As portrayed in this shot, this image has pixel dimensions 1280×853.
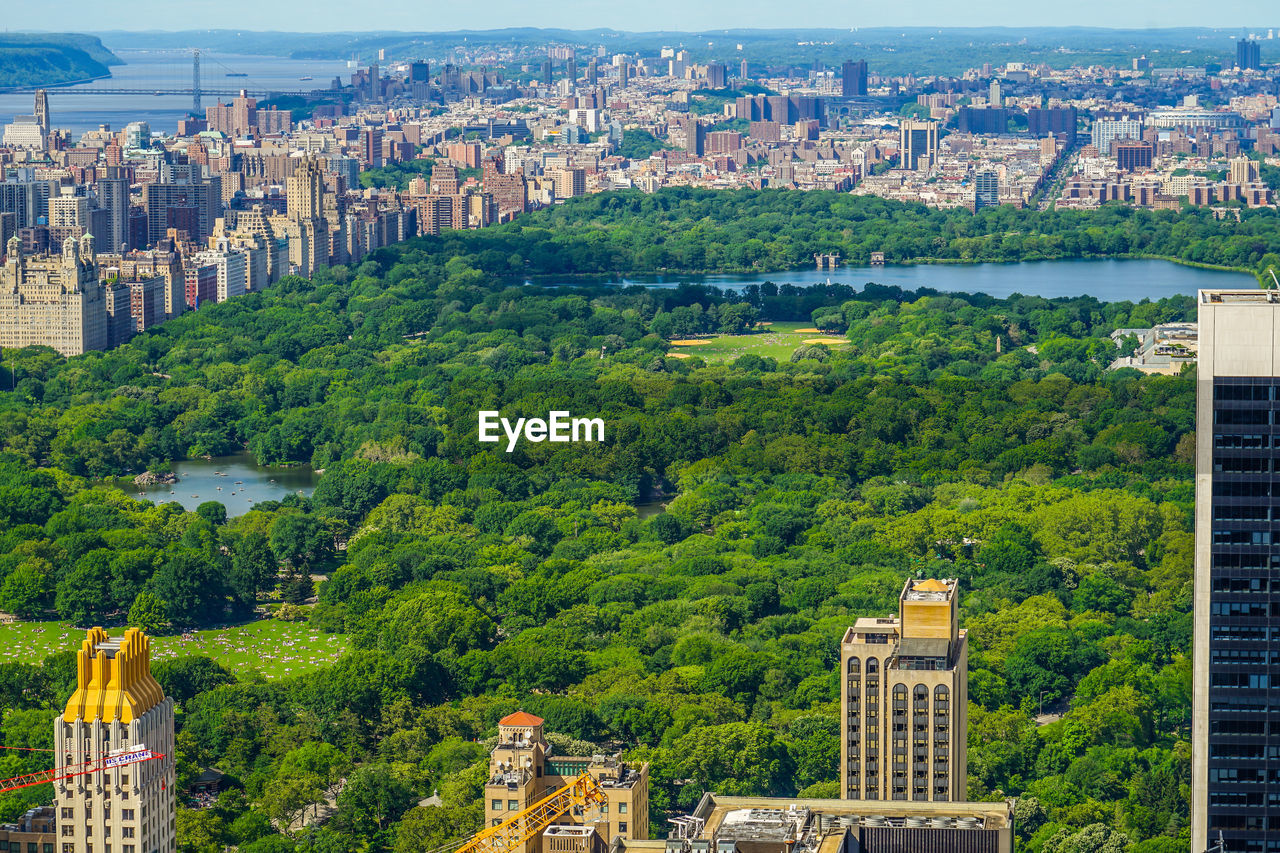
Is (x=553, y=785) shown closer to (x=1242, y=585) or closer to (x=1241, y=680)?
(x=1241, y=680)

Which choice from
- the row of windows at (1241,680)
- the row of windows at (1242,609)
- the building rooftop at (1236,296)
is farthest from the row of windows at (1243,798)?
the building rooftop at (1236,296)

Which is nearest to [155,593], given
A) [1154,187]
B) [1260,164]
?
[1154,187]

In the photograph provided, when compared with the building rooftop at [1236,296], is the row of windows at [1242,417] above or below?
below

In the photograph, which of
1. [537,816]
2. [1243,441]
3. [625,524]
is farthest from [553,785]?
[625,524]

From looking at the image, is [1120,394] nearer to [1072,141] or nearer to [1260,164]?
[1260,164]

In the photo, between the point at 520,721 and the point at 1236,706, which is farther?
the point at 520,721

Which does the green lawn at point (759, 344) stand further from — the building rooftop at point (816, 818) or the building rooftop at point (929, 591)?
the building rooftop at point (816, 818)

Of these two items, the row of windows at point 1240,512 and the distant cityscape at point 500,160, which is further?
the distant cityscape at point 500,160
